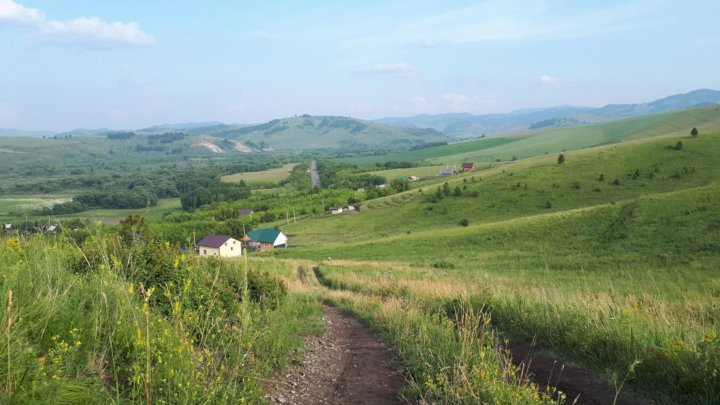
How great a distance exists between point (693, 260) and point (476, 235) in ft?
71.9

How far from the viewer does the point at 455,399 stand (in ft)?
18.8

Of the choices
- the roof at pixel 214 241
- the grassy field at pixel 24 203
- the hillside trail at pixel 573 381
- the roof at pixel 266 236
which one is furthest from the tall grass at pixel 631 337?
the grassy field at pixel 24 203

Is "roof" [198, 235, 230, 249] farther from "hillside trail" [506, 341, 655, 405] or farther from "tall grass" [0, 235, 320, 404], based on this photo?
"hillside trail" [506, 341, 655, 405]

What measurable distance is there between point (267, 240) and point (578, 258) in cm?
Answer: 5896

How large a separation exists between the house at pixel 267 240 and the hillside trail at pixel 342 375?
71.1 m

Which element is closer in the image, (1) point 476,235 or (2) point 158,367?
(2) point 158,367

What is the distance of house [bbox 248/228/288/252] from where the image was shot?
3187 inches

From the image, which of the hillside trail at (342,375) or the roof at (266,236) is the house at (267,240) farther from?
the hillside trail at (342,375)

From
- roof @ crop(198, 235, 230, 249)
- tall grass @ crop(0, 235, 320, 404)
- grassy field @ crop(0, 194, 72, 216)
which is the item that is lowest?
roof @ crop(198, 235, 230, 249)

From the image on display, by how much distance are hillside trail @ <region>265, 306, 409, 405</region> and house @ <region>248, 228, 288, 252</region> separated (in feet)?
233

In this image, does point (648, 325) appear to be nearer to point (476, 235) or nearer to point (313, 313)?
point (313, 313)

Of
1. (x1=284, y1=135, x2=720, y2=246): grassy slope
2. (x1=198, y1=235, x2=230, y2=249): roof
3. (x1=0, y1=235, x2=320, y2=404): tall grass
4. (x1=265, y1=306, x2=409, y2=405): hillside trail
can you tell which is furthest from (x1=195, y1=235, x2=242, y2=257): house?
(x1=0, y1=235, x2=320, y2=404): tall grass

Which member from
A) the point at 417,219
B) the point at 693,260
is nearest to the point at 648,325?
the point at 693,260

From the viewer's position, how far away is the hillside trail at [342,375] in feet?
21.9
